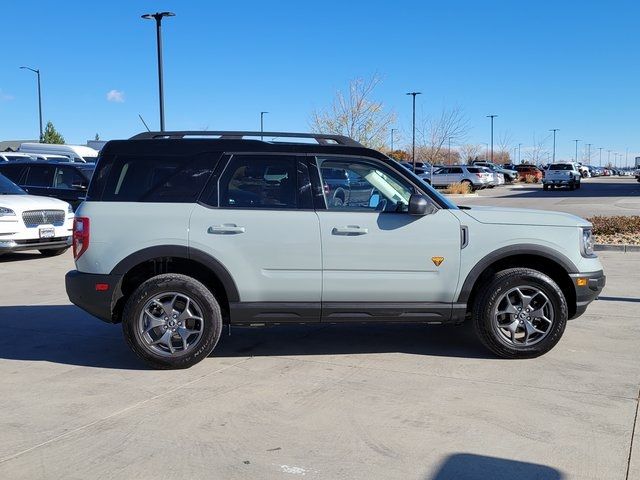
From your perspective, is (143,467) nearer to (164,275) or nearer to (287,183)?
(164,275)

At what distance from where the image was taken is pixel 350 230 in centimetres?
574

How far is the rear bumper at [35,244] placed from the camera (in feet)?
38.8

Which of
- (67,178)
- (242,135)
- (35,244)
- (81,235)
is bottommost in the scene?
(35,244)

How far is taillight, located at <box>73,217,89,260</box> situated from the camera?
569cm

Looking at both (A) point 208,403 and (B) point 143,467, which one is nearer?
(B) point 143,467

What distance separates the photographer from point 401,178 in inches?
233

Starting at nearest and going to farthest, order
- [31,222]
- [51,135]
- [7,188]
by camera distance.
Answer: [31,222] < [7,188] < [51,135]

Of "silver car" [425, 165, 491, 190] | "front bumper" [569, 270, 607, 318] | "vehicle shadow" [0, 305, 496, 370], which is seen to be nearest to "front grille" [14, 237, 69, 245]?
"vehicle shadow" [0, 305, 496, 370]

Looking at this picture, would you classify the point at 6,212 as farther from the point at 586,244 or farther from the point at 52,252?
the point at 586,244

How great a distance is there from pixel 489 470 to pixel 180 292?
9.71ft

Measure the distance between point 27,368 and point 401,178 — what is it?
144 inches

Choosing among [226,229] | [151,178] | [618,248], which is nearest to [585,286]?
[226,229]

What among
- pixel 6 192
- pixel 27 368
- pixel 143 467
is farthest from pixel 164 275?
pixel 6 192

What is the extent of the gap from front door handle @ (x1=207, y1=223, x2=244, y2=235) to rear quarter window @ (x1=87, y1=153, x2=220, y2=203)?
1.03ft
